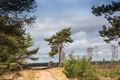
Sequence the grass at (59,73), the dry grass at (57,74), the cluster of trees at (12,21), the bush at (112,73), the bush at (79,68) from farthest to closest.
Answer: the bush at (112,73) → the dry grass at (57,74) → the grass at (59,73) → the bush at (79,68) → the cluster of trees at (12,21)

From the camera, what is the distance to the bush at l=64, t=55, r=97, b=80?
203 ft

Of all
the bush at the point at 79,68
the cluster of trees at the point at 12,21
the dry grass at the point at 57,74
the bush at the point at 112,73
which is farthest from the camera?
the bush at the point at 112,73

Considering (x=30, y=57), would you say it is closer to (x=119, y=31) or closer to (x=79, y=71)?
(x=79, y=71)

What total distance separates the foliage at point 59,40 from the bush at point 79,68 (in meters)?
31.3

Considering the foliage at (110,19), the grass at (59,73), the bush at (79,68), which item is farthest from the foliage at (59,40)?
the foliage at (110,19)

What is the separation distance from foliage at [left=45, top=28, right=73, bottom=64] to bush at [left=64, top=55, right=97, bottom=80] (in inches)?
1233

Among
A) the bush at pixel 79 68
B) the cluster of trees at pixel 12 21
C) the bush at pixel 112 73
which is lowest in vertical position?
the bush at pixel 112 73

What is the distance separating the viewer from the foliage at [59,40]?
3728 inches

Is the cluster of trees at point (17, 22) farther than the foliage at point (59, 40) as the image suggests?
No

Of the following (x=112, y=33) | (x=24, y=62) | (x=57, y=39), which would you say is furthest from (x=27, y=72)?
(x=112, y=33)

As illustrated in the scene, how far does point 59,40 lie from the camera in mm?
94562

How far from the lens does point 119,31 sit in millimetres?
38406

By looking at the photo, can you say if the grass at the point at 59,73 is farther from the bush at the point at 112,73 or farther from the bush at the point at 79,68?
the bush at the point at 79,68

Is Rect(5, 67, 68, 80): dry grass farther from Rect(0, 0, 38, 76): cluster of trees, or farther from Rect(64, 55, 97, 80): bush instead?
Rect(0, 0, 38, 76): cluster of trees
